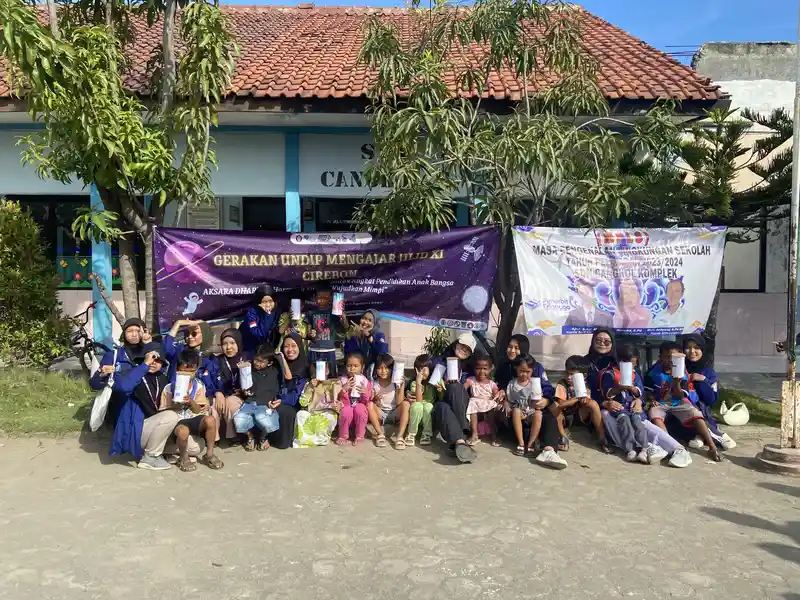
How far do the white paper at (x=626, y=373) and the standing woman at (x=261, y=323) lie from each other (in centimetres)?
321

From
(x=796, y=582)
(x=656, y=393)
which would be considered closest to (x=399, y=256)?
(x=656, y=393)

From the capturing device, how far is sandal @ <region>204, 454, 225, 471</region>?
5105 mm

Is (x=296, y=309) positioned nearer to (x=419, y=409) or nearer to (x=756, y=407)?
(x=419, y=409)

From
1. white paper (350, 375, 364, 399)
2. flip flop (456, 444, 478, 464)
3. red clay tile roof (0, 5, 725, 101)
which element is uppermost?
red clay tile roof (0, 5, 725, 101)

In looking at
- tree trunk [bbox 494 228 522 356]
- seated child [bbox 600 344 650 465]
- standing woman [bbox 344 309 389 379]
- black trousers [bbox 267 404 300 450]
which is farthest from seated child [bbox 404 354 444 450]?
seated child [bbox 600 344 650 465]

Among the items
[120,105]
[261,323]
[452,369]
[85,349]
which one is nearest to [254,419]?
[261,323]

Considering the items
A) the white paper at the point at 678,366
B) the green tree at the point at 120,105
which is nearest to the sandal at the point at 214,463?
the green tree at the point at 120,105

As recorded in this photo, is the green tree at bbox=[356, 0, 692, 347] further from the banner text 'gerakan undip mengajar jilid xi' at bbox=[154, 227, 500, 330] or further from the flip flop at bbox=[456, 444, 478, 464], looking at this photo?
the flip flop at bbox=[456, 444, 478, 464]

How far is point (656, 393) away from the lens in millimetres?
5816

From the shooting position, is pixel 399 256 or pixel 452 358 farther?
→ pixel 399 256

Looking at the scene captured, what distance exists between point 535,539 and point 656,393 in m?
2.52

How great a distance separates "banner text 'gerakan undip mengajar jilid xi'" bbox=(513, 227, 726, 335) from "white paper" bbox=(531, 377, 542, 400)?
80 centimetres

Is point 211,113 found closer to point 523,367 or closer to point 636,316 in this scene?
point 523,367

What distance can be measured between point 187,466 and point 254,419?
682mm
